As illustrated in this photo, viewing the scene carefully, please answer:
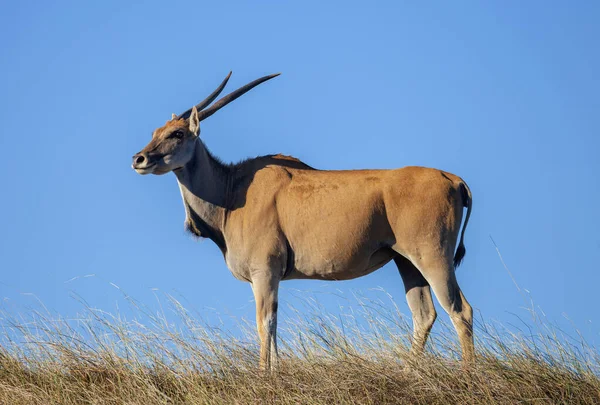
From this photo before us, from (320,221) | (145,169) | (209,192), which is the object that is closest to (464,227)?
(320,221)

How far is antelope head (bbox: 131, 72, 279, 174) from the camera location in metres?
12.4

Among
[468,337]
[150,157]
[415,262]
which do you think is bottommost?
[468,337]

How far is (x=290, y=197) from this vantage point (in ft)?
41.8

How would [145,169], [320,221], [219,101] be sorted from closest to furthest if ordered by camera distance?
[145,169] → [320,221] → [219,101]

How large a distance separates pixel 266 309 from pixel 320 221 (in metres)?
1.36

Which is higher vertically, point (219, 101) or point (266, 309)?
point (219, 101)

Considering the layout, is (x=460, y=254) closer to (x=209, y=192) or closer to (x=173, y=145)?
(x=209, y=192)

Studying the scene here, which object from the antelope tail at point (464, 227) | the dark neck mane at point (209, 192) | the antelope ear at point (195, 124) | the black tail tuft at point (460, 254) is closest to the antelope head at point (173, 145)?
the antelope ear at point (195, 124)

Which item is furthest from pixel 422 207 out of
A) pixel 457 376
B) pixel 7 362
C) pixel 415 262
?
pixel 7 362

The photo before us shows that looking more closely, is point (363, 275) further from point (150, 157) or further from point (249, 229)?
point (150, 157)

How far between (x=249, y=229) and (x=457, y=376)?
12.7 ft

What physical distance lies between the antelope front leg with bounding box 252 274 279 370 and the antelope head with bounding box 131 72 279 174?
1864mm

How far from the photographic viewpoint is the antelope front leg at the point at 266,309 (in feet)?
38.8

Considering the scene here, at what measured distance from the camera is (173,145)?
1267 cm
